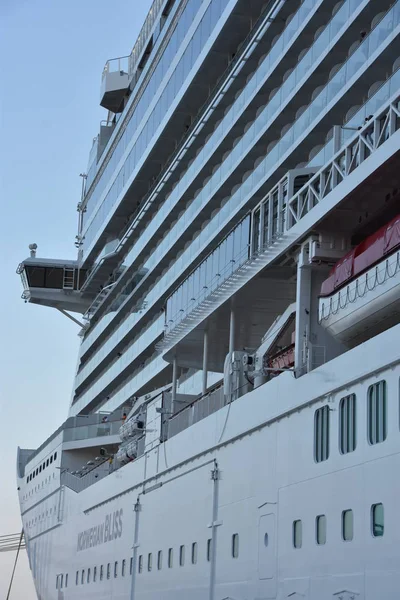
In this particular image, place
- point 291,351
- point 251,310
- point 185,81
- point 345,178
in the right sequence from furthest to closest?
1. point 185,81
2. point 251,310
3. point 291,351
4. point 345,178

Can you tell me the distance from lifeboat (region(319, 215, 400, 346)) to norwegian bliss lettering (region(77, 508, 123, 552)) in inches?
462

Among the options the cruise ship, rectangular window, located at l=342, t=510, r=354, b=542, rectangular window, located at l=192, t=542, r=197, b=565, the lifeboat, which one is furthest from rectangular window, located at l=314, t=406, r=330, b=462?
rectangular window, located at l=192, t=542, r=197, b=565

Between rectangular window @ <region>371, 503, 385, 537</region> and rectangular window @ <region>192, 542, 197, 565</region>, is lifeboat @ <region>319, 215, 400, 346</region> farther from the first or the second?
rectangular window @ <region>192, 542, 197, 565</region>

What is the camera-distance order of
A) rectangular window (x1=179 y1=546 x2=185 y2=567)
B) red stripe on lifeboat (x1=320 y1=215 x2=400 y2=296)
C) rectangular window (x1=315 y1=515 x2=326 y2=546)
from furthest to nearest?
rectangular window (x1=179 y1=546 x2=185 y2=567), red stripe on lifeboat (x1=320 y1=215 x2=400 y2=296), rectangular window (x1=315 y1=515 x2=326 y2=546)

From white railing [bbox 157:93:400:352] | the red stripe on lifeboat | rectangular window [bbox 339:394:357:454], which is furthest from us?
white railing [bbox 157:93:400:352]

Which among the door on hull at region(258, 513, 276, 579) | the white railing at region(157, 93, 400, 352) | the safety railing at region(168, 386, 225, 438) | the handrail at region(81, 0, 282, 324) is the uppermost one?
the handrail at region(81, 0, 282, 324)

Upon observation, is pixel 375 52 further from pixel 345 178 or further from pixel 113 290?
pixel 113 290

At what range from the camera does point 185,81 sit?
30953 millimetres

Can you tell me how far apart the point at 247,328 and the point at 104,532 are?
27.5ft

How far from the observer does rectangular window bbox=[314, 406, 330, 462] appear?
13086 millimetres

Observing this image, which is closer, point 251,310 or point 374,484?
point 374,484

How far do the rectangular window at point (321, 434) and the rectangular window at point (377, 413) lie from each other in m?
1.22

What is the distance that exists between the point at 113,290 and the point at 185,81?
1117 cm

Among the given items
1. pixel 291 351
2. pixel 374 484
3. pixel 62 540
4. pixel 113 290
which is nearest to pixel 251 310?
pixel 291 351
